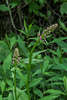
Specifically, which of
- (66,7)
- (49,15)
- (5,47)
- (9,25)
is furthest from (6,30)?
(5,47)

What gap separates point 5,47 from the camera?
132 cm

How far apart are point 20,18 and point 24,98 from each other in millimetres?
2272

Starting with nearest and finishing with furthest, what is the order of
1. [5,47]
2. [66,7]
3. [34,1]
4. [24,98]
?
[24,98] < [5,47] < [66,7] < [34,1]

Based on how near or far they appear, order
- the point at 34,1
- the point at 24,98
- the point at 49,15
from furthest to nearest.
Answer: the point at 49,15
the point at 34,1
the point at 24,98

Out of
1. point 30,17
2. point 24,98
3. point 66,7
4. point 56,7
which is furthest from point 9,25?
point 24,98

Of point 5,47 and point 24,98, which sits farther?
point 5,47

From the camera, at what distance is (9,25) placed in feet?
9.78

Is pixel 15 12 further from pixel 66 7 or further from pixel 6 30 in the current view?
pixel 66 7

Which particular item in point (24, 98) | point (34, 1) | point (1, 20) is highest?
point (34, 1)

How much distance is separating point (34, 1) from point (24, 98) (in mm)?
1880

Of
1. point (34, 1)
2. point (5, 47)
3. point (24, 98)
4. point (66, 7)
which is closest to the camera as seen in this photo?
point (24, 98)

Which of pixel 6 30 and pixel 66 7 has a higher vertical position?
pixel 66 7

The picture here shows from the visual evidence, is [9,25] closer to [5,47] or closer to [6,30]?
[6,30]

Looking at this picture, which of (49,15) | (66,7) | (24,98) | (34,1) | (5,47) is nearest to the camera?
(24,98)
